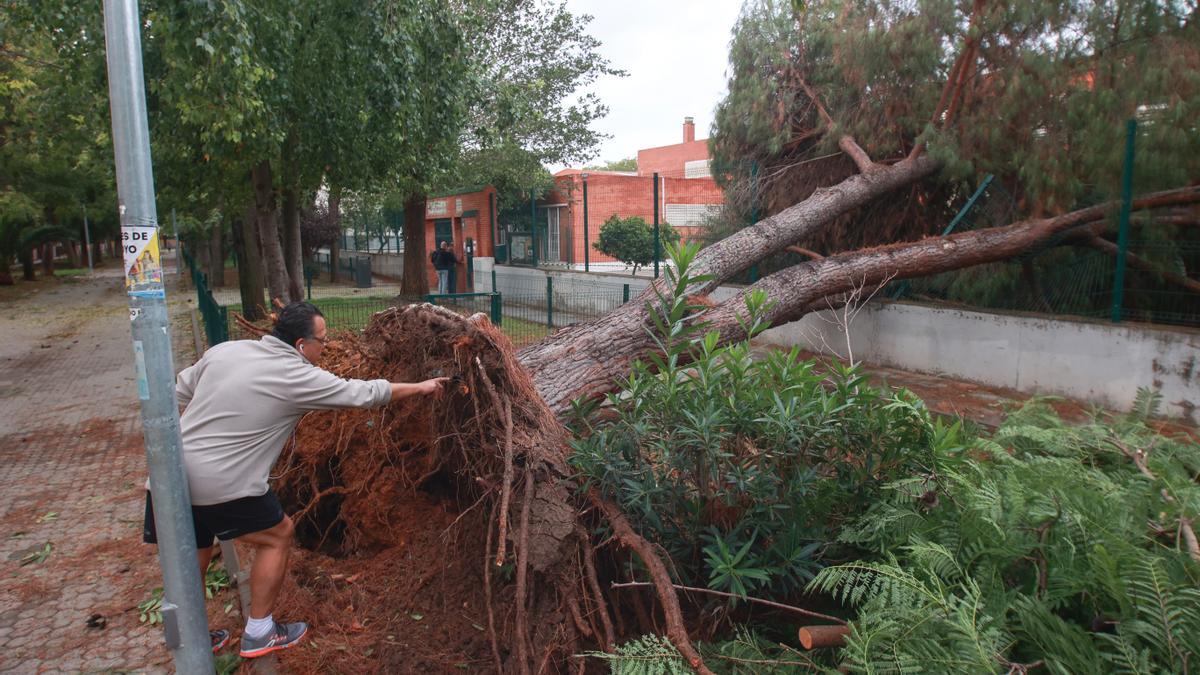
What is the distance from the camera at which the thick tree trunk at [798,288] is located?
508 centimetres

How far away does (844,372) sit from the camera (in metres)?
3.52

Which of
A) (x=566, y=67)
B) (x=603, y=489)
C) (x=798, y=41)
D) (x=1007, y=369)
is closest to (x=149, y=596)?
(x=603, y=489)

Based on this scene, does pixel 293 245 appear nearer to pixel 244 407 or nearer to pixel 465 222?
pixel 244 407

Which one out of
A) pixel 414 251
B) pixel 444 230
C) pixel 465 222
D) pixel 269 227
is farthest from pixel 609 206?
pixel 444 230

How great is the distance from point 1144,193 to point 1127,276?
1.11 metres

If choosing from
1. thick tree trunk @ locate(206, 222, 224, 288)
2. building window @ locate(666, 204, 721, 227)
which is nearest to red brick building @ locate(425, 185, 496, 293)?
building window @ locate(666, 204, 721, 227)

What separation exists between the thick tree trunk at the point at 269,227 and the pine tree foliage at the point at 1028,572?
31.6 ft

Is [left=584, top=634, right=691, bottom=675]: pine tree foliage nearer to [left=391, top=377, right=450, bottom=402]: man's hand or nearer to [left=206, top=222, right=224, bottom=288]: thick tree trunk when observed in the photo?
[left=391, top=377, right=450, bottom=402]: man's hand

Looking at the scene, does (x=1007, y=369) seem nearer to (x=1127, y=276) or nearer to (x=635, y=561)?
(x=1127, y=276)

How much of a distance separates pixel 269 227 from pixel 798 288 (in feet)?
25.5

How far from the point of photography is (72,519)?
18.5ft

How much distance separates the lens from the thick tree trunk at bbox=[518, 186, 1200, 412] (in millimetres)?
5082

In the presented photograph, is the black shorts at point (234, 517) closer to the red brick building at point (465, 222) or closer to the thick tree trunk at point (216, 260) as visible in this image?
the red brick building at point (465, 222)

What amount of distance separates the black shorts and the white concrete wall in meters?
4.83
